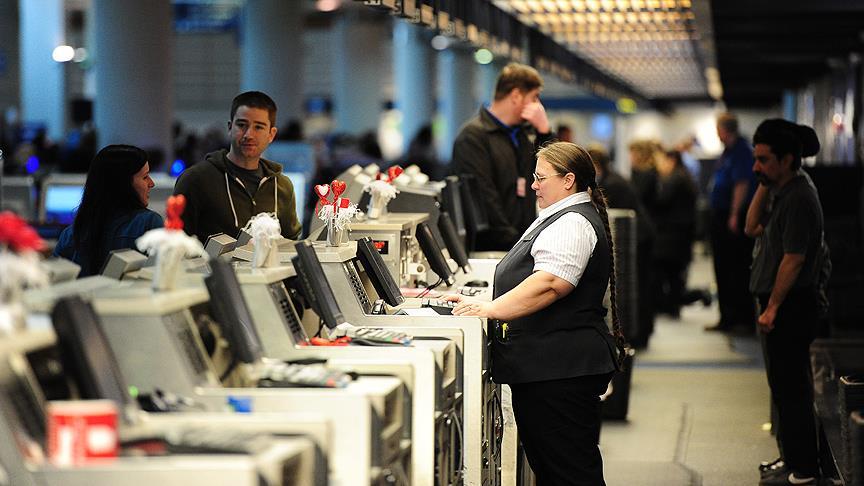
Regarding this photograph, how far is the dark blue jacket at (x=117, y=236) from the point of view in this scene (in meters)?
5.42

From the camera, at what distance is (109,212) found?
552 cm

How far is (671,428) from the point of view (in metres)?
8.48

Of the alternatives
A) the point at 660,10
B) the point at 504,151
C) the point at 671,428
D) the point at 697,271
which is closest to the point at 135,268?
the point at 504,151

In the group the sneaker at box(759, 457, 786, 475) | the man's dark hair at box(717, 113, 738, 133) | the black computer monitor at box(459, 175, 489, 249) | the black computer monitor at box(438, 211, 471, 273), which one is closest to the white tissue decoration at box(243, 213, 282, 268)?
the black computer monitor at box(438, 211, 471, 273)

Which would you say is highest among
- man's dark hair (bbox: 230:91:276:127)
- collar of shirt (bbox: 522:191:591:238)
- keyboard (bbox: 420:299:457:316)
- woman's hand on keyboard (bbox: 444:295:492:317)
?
man's dark hair (bbox: 230:91:276:127)

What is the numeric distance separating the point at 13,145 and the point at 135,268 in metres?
14.1

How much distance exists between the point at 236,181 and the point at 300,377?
2.53m

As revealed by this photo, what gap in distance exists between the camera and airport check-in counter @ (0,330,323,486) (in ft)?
Result: 9.14

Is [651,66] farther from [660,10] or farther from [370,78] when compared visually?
[660,10]

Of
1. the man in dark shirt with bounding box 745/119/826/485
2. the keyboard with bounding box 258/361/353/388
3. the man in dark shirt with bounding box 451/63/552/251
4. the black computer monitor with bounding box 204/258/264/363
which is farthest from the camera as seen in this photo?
the man in dark shirt with bounding box 451/63/552/251

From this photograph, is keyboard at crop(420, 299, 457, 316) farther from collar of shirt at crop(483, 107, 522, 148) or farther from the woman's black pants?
collar of shirt at crop(483, 107, 522, 148)

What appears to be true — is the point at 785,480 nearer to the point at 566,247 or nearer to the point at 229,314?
the point at 566,247

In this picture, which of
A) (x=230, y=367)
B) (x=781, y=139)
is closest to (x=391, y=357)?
(x=230, y=367)

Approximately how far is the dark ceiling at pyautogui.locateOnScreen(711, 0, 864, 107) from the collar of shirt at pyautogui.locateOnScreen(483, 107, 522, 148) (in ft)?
16.4
